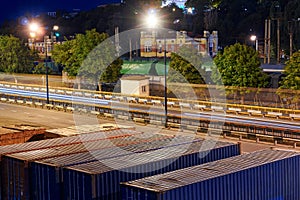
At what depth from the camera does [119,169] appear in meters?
16.0

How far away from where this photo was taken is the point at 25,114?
4753cm

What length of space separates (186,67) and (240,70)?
20.6 ft

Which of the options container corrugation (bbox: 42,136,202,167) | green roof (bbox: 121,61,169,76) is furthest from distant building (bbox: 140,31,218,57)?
container corrugation (bbox: 42,136,202,167)

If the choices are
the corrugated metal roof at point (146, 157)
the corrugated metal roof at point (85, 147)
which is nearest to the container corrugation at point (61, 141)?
the corrugated metal roof at point (85, 147)

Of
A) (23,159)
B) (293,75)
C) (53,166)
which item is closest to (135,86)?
(293,75)

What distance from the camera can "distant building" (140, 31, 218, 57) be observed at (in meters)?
76.8

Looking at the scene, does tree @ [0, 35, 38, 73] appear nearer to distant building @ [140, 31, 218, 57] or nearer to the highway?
the highway

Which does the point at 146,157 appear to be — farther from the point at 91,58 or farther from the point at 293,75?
the point at 91,58

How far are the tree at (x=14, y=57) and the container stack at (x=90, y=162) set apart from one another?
5615 centimetres

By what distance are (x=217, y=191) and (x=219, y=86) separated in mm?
33987

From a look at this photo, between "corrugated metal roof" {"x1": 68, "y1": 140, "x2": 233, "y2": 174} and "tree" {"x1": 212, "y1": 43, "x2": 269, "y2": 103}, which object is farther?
"tree" {"x1": 212, "y1": 43, "x2": 269, "y2": 103}

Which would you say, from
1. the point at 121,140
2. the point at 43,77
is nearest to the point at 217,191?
the point at 121,140

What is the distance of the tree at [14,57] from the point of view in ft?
250

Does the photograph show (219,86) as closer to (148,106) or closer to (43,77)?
(148,106)
